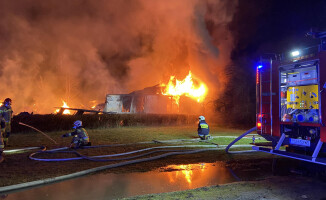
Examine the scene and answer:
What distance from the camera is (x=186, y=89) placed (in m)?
24.5

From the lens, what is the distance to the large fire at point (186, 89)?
2444 centimetres

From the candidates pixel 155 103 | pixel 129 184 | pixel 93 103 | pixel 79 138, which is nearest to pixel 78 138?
pixel 79 138

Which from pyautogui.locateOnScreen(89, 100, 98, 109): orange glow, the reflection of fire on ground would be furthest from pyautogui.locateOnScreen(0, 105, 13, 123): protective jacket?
pyautogui.locateOnScreen(89, 100, 98, 109): orange glow

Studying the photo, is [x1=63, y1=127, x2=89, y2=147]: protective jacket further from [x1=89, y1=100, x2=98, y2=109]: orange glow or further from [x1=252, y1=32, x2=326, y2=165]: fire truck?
[x1=89, y1=100, x2=98, y2=109]: orange glow

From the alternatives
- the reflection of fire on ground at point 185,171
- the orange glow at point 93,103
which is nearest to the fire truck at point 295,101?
the reflection of fire on ground at point 185,171

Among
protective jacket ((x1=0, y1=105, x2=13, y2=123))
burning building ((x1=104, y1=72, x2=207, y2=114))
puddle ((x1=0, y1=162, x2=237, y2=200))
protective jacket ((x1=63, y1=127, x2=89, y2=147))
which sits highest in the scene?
burning building ((x1=104, y1=72, x2=207, y2=114))

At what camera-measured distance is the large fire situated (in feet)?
80.2

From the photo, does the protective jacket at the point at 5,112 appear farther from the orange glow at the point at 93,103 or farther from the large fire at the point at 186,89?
the orange glow at the point at 93,103

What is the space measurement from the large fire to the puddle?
1883 cm

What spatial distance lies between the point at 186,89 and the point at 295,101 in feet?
61.6

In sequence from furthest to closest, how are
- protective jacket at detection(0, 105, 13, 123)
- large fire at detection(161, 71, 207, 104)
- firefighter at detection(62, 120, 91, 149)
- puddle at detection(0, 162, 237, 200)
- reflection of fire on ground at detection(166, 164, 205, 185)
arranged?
1. large fire at detection(161, 71, 207, 104)
2. protective jacket at detection(0, 105, 13, 123)
3. firefighter at detection(62, 120, 91, 149)
4. reflection of fire on ground at detection(166, 164, 205, 185)
5. puddle at detection(0, 162, 237, 200)

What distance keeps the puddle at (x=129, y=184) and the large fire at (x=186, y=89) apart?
61.8ft

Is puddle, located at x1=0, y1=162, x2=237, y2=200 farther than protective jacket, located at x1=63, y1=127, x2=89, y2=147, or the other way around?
protective jacket, located at x1=63, y1=127, x2=89, y2=147

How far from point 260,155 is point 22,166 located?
6891 mm
